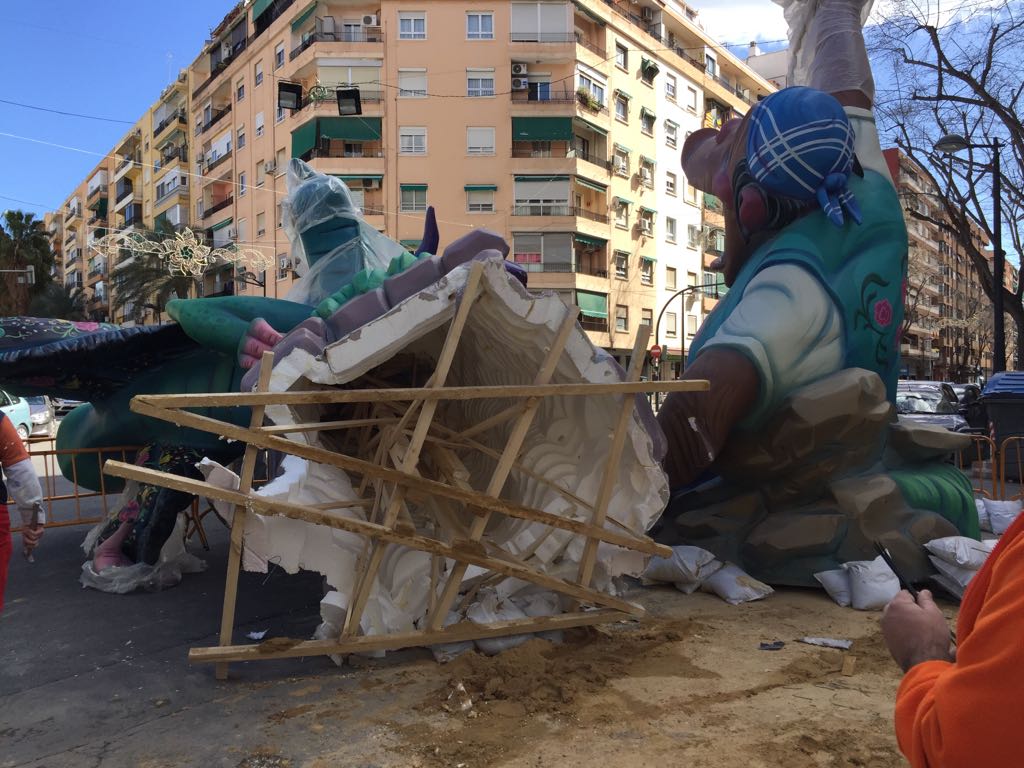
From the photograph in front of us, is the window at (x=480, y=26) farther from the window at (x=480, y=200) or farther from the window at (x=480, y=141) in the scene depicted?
the window at (x=480, y=200)

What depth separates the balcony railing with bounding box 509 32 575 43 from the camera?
31.2 m

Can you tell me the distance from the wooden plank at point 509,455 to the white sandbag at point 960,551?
3.31 meters

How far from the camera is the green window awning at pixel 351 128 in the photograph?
30.1 meters

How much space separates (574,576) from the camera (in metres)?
4.76

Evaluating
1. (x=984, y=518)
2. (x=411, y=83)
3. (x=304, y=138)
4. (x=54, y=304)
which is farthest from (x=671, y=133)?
(x=54, y=304)

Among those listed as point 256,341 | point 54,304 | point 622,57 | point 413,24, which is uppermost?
point 413,24

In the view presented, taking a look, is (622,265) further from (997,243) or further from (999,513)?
(999,513)

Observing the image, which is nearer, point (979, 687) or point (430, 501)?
point (979, 687)

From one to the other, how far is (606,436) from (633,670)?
1364 millimetres

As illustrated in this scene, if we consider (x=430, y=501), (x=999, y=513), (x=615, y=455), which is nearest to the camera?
(x=615, y=455)

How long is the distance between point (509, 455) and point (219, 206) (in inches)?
1542

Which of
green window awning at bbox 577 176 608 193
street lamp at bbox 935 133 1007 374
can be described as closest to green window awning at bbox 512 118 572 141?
green window awning at bbox 577 176 608 193

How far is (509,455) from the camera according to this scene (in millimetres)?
4059

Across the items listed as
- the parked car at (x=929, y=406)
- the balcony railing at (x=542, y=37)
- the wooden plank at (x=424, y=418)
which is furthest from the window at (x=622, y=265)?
the wooden plank at (x=424, y=418)
